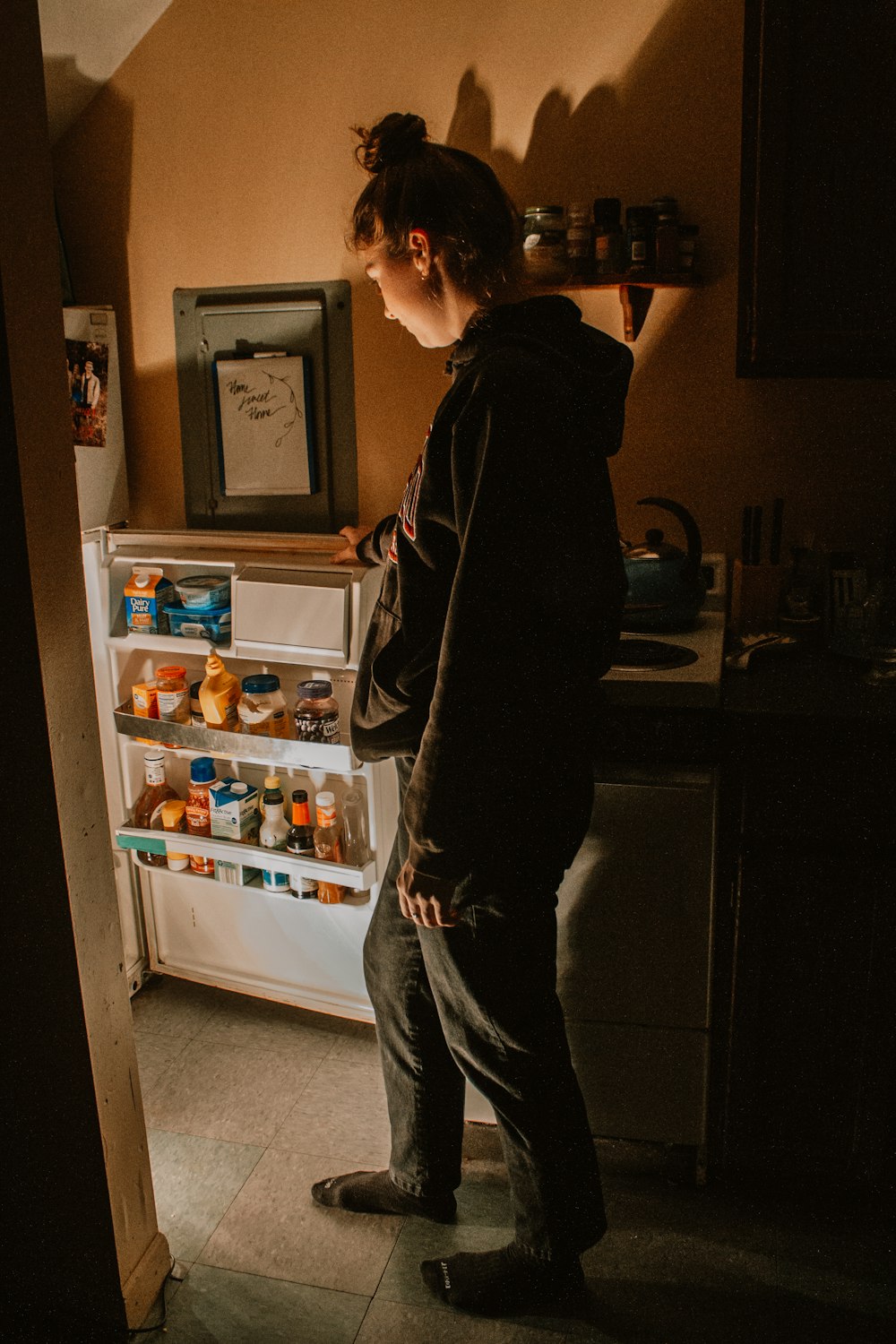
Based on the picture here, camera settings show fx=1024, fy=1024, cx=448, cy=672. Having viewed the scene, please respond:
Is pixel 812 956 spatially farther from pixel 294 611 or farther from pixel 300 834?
pixel 294 611

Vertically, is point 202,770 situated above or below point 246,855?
above

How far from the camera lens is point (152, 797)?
2277 mm

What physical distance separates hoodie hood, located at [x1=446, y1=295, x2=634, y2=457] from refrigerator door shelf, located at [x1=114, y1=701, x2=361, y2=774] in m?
0.92

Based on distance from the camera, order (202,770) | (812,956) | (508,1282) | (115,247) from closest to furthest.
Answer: (508,1282), (812,956), (202,770), (115,247)

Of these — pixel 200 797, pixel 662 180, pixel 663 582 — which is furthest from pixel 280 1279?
pixel 662 180

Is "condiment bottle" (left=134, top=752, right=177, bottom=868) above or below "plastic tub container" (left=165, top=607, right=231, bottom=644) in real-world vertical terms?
below

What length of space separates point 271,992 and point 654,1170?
92cm

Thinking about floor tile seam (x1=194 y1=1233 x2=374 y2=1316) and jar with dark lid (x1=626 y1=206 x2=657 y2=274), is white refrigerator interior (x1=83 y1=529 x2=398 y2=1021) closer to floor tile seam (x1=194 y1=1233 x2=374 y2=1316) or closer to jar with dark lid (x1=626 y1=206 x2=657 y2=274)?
floor tile seam (x1=194 y1=1233 x2=374 y2=1316)

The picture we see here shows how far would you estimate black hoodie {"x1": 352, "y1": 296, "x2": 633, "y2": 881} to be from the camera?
3.72ft

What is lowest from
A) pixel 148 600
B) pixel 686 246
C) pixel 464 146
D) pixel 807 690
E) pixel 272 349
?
pixel 807 690

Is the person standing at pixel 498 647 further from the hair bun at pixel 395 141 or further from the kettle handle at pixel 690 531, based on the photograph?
the kettle handle at pixel 690 531

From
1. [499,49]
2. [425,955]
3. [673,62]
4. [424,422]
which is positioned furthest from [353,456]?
[425,955]

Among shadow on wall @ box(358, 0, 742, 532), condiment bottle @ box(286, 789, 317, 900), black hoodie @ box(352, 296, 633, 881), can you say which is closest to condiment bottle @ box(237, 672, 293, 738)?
condiment bottle @ box(286, 789, 317, 900)

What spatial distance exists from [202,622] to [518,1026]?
1113 millimetres
